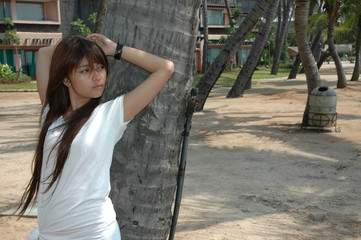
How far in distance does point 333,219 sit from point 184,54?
12.1 ft

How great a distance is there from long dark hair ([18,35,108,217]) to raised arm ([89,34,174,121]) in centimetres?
17

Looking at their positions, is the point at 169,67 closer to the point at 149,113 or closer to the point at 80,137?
the point at 149,113

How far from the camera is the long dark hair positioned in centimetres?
214

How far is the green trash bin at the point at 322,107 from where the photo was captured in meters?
11.1

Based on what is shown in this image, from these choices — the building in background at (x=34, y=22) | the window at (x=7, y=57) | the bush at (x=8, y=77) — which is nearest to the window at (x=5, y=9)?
the building in background at (x=34, y=22)

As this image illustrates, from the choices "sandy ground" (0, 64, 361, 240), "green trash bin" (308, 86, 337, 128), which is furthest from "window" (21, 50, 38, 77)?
"green trash bin" (308, 86, 337, 128)

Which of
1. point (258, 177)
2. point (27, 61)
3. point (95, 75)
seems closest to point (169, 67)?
point (95, 75)

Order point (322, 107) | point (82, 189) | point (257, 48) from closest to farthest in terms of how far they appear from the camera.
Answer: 1. point (82, 189)
2. point (322, 107)
3. point (257, 48)

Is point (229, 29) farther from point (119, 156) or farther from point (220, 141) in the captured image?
point (119, 156)

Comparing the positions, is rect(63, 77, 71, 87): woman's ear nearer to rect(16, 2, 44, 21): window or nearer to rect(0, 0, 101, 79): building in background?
rect(0, 0, 101, 79): building in background

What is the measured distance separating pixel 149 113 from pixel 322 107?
9.37 metres

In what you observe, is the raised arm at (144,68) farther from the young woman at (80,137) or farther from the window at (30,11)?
the window at (30,11)

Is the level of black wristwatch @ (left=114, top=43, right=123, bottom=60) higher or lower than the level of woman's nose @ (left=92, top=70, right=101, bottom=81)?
higher

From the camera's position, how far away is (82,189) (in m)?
2.13
